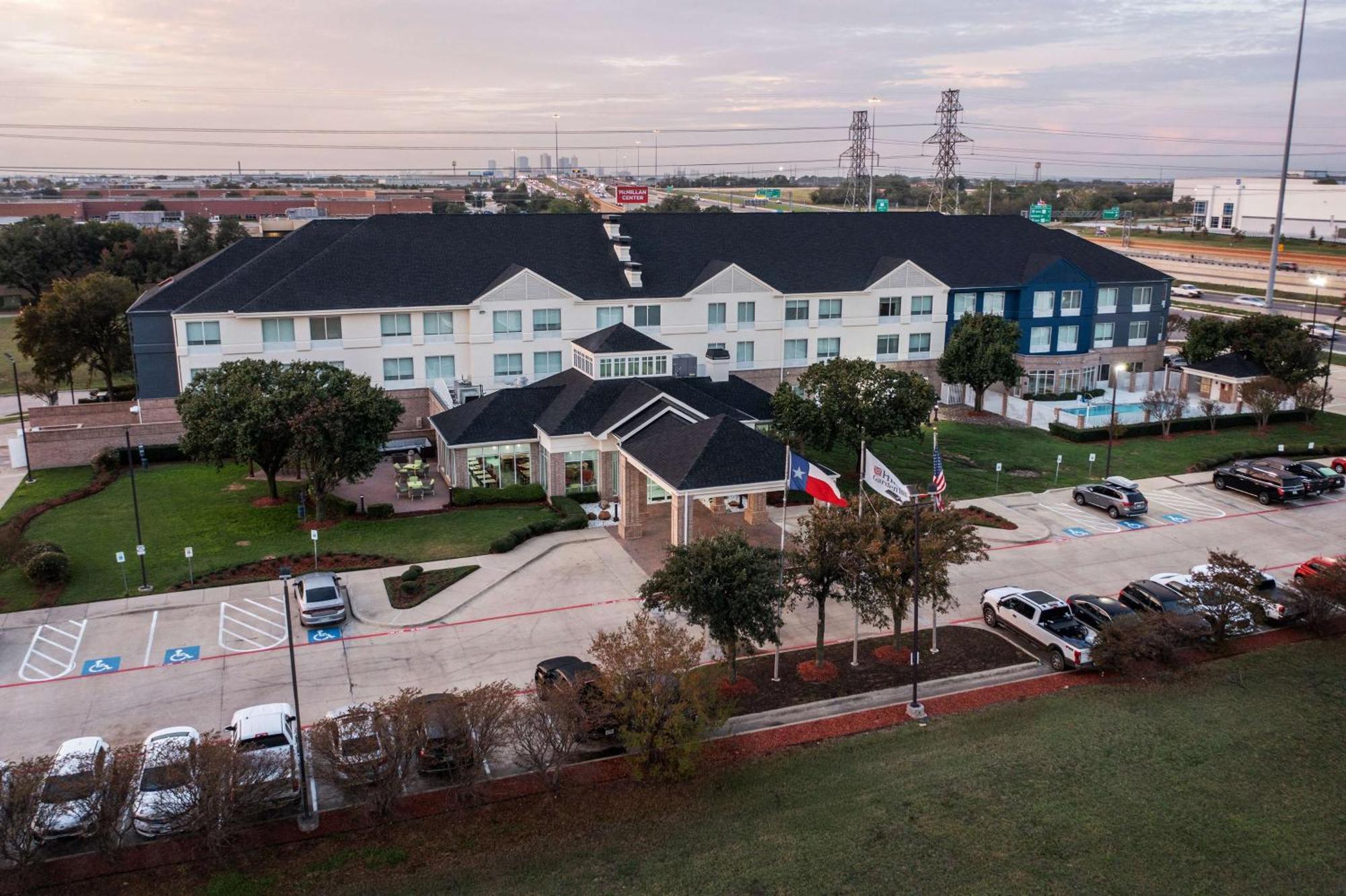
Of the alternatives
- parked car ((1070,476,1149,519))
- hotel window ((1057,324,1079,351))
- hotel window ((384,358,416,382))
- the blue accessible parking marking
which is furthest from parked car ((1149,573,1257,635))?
hotel window ((384,358,416,382))

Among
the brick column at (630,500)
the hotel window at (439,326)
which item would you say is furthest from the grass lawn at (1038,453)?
the hotel window at (439,326)

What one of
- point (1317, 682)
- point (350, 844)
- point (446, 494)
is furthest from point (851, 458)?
point (350, 844)

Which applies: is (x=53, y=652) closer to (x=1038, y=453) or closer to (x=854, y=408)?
(x=854, y=408)

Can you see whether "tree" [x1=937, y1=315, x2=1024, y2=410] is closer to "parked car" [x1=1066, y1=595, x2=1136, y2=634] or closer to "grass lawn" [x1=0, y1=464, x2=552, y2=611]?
"parked car" [x1=1066, y1=595, x2=1136, y2=634]

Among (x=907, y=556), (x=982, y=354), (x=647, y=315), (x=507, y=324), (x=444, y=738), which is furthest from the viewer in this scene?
(x=647, y=315)

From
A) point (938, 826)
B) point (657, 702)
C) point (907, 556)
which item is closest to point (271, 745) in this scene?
point (657, 702)

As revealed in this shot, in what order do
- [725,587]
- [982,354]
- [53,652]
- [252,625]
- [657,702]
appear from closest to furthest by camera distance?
1. [657,702]
2. [725,587]
3. [53,652]
4. [252,625]
5. [982,354]

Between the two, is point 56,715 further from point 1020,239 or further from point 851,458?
point 1020,239
